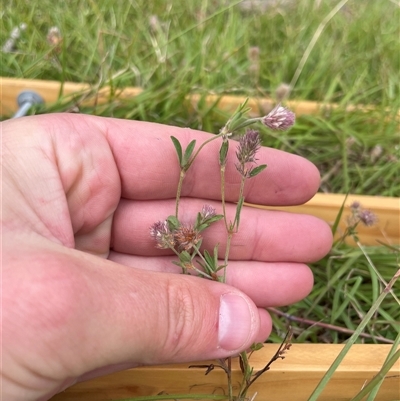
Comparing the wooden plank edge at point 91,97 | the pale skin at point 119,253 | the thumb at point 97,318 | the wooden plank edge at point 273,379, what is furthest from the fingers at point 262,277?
the wooden plank edge at point 91,97

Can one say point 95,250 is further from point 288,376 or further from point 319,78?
point 319,78

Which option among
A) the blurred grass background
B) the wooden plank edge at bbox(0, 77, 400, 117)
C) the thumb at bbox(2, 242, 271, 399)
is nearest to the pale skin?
Answer: the thumb at bbox(2, 242, 271, 399)

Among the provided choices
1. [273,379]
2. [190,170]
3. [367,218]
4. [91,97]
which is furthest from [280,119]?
[91,97]

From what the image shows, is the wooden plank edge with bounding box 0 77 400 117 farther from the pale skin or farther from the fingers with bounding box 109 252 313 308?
the fingers with bounding box 109 252 313 308

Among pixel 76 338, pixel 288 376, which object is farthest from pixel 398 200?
pixel 76 338

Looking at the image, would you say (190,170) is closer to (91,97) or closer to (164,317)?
(164,317)

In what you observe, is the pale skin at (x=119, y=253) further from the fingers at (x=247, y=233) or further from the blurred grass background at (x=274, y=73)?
the blurred grass background at (x=274, y=73)
